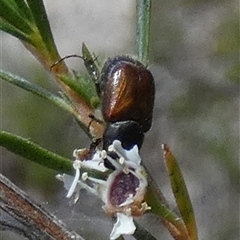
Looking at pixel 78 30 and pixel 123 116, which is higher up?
pixel 78 30

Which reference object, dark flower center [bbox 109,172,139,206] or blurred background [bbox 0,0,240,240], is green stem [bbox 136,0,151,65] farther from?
blurred background [bbox 0,0,240,240]

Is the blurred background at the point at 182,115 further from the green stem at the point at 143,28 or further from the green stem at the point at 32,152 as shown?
the green stem at the point at 32,152

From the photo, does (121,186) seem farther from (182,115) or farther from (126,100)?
(182,115)

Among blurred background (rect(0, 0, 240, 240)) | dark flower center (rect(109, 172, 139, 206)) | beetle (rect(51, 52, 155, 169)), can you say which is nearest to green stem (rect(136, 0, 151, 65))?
beetle (rect(51, 52, 155, 169))

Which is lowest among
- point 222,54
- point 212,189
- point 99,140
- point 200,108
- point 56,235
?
point 56,235

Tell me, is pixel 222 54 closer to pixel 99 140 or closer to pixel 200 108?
pixel 200 108

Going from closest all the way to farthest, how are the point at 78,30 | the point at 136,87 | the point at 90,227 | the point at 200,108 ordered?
the point at 136,87 < the point at 90,227 < the point at 200,108 < the point at 78,30

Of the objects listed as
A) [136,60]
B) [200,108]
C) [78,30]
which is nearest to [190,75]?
[200,108]
